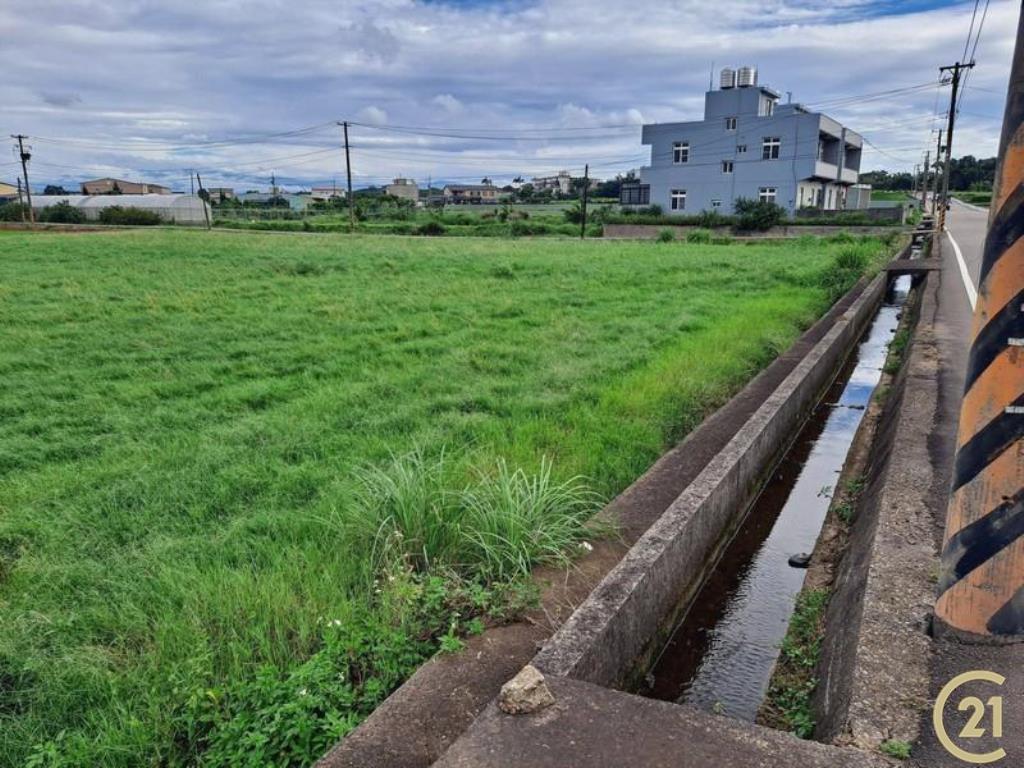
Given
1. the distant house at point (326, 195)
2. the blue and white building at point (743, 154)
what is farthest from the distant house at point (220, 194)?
the blue and white building at point (743, 154)

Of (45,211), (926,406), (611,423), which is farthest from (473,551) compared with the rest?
(45,211)

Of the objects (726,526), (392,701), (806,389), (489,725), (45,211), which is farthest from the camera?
(45,211)

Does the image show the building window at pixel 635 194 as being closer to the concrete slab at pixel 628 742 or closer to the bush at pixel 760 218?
the bush at pixel 760 218

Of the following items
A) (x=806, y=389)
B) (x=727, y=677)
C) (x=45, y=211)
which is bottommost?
(x=727, y=677)

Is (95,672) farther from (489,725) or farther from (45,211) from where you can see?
(45,211)

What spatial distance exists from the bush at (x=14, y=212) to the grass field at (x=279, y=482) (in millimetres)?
48951

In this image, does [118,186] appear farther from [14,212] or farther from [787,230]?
[787,230]

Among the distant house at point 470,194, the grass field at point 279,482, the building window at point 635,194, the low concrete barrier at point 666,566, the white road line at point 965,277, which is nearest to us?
the grass field at point 279,482

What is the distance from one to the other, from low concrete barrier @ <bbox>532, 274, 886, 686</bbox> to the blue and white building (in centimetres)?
3728

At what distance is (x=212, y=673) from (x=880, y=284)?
15.9 metres

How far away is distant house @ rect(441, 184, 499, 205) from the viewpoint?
97188mm

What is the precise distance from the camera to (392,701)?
223cm

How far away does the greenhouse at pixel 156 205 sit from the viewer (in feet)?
175

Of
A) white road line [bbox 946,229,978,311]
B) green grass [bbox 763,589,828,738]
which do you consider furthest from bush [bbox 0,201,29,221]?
green grass [bbox 763,589,828,738]
